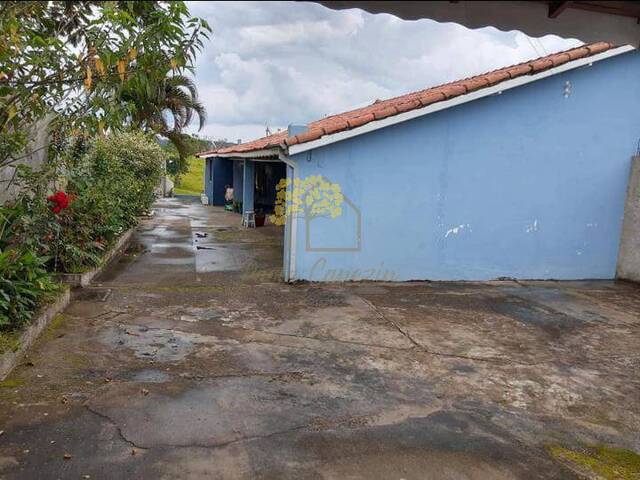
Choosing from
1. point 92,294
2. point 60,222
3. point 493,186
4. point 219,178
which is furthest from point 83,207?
point 219,178

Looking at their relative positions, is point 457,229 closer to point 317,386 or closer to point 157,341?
point 317,386

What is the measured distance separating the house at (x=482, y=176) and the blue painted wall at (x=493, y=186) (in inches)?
0.8

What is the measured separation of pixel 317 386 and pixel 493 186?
21.3 feet

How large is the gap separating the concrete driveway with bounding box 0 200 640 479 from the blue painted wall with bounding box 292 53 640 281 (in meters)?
1.25

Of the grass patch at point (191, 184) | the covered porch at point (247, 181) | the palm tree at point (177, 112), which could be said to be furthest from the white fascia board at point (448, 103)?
the grass patch at point (191, 184)

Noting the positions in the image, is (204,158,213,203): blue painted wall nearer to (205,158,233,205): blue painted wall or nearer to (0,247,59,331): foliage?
(205,158,233,205): blue painted wall

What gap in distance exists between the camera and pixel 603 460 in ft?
12.4

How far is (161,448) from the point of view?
11.8 feet

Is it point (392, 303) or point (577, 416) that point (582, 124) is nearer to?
point (392, 303)

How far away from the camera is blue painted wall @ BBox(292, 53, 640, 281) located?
30.1 ft

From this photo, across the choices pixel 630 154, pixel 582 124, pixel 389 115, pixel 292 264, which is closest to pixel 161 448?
pixel 292 264

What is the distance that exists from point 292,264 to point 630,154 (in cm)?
734

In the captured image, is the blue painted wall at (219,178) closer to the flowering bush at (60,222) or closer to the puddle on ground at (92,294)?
the flowering bush at (60,222)

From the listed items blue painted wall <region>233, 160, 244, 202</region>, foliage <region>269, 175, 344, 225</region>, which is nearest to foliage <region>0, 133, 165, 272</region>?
foliage <region>269, 175, 344, 225</region>
